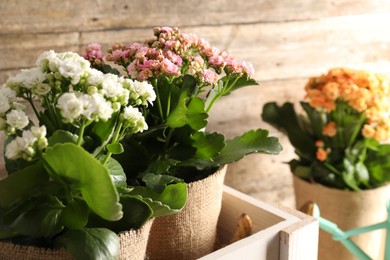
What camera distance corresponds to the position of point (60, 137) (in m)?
0.70

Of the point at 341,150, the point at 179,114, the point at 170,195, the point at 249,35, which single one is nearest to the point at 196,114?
the point at 179,114

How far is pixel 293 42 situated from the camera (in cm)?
153

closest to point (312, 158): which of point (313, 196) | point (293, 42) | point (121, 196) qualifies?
point (313, 196)

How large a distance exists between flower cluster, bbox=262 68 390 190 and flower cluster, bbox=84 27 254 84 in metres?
0.59

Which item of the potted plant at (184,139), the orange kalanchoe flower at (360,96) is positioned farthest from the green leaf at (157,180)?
the orange kalanchoe flower at (360,96)

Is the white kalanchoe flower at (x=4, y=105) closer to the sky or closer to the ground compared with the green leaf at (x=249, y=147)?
closer to the sky

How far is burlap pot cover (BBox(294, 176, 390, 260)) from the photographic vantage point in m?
1.46

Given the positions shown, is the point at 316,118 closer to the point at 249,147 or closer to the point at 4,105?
the point at 249,147

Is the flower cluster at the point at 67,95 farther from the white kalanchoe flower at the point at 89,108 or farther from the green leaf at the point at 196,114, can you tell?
the green leaf at the point at 196,114

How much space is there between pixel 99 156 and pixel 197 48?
0.26m

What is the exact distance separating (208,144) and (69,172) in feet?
0.95

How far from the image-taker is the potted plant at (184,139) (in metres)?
0.85

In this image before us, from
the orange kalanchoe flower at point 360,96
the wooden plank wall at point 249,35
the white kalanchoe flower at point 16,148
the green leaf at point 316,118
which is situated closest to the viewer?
the white kalanchoe flower at point 16,148

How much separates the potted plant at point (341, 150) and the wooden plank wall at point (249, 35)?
0.09 m
